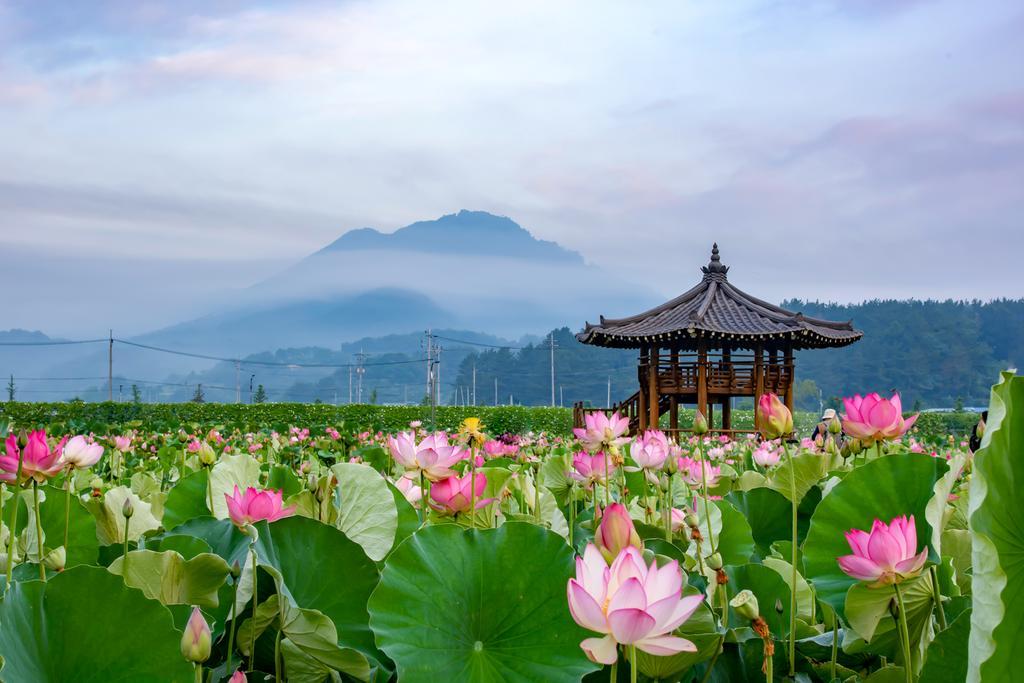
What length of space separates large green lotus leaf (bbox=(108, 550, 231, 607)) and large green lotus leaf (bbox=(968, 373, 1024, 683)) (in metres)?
0.53

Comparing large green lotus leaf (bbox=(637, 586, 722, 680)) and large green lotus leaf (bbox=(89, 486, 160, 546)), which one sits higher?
large green lotus leaf (bbox=(89, 486, 160, 546))

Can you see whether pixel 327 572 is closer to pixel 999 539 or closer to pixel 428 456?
pixel 428 456

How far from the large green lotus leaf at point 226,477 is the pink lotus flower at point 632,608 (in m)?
0.67

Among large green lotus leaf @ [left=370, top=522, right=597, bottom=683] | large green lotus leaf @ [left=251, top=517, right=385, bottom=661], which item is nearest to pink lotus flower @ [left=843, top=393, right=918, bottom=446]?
large green lotus leaf @ [left=370, top=522, right=597, bottom=683]

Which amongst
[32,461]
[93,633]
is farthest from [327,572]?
[32,461]

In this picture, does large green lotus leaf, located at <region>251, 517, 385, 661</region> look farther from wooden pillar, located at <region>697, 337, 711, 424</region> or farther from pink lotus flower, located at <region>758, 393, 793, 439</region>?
wooden pillar, located at <region>697, 337, 711, 424</region>

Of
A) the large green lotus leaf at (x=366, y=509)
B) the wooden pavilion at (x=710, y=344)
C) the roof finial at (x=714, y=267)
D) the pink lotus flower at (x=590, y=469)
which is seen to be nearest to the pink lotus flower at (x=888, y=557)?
the large green lotus leaf at (x=366, y=509)

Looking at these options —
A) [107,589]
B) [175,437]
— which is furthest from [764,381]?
[107,589]

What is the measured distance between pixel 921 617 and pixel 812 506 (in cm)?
36

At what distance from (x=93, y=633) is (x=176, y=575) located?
113 millimetres

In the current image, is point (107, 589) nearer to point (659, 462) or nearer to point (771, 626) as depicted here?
point (771, 626)

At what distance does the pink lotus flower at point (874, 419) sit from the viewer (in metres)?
0.92

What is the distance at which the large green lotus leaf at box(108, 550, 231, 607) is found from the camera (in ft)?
2.21

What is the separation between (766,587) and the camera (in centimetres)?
85
